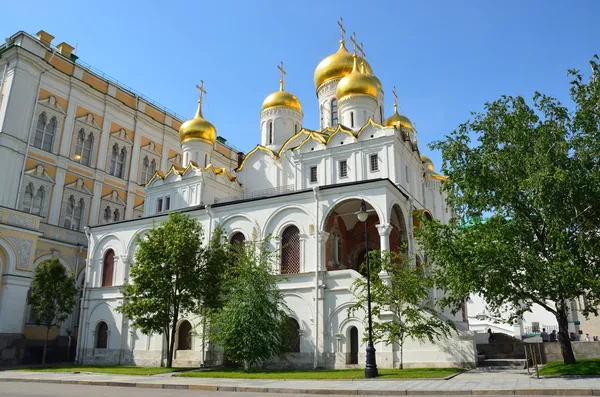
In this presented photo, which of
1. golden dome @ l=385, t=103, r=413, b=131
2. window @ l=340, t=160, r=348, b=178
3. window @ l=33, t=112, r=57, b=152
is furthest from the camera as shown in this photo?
golden dome @ l=385, t=103, r=413, b=131

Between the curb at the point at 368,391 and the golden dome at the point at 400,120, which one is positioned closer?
the curb at the point at 368,391

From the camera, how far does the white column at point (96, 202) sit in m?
36.2

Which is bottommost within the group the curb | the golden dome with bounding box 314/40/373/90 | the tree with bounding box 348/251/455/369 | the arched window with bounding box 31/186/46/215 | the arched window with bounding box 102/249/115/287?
the curb

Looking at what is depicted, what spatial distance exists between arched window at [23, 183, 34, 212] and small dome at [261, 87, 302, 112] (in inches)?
651

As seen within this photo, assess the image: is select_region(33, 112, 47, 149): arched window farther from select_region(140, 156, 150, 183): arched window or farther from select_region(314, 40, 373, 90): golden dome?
select_region(314, 40, 373, 90): golden dome

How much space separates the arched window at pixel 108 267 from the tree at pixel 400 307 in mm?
15932

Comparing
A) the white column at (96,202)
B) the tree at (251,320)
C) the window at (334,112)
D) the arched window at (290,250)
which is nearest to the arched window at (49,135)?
the white column at (96,202)

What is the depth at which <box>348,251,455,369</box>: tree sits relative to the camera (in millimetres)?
18812

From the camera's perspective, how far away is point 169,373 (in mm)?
19984

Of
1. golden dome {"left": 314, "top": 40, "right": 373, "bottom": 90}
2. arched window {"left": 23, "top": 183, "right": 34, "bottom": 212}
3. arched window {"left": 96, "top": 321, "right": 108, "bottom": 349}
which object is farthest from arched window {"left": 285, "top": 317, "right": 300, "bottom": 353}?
arched window {"left": 23, "top": 183, "right": 34, "bottom": 212}

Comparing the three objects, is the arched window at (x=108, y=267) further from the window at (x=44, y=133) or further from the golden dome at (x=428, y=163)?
the golden dome at (x=428, y=163)

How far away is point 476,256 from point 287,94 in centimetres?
2238

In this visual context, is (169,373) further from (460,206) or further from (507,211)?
(507,211)

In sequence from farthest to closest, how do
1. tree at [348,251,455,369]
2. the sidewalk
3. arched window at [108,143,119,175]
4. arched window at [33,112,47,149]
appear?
arched window at [108,143,119,175]
arched window at [33,112,47,149]
tree at [348,251,455,369]
the sidewalk
